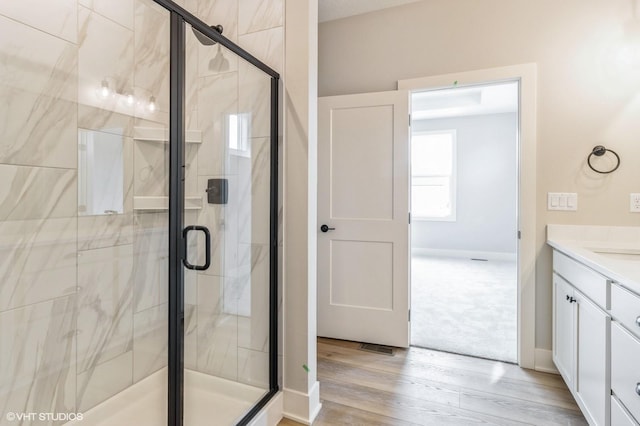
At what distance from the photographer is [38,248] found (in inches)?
56.5

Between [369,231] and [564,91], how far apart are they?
172 cm

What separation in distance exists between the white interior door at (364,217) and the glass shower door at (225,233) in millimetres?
1122

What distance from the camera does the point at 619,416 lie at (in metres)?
1.31

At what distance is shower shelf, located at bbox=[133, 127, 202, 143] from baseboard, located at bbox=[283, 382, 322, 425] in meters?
1.44

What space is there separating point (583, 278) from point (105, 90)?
104 inches

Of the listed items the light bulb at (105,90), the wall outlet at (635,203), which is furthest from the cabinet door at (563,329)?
the light bulb at (105,90)

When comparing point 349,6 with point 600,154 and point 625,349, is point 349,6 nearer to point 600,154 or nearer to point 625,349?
point 600,154

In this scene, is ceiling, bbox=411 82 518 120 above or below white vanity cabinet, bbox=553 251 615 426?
above

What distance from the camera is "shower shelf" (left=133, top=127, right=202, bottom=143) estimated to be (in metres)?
1.42

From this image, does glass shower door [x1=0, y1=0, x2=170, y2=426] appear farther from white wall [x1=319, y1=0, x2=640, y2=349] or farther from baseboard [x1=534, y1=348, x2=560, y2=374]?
baseboard [x1=534, y1=348, x2=560, y2=374]

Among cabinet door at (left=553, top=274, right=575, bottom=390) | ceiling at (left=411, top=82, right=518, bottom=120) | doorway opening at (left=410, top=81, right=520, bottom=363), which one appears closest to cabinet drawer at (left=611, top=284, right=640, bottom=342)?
cabinet door at (left=553, top=274, right=575, bottom=390)

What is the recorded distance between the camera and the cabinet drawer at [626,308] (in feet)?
3.92

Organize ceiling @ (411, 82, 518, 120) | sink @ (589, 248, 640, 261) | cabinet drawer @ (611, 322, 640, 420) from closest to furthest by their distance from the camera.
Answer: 1. cabinet drawer @ (611, 322, 640, 420)
2. sink @ (589, 248, 640, 261)
3. ceiling @ (411, 82, 518, 120)

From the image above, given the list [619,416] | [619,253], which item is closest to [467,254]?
[619,253]
